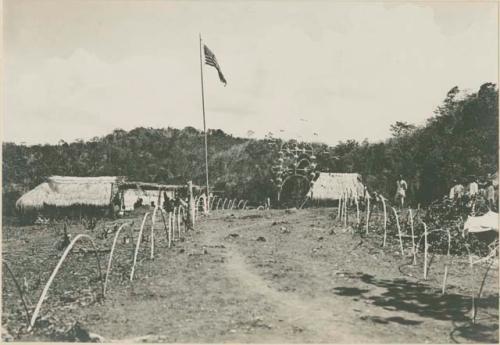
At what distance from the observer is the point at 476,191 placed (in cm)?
1154

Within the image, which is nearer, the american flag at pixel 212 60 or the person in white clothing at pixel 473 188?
the person in white clothing at pixel 473 188

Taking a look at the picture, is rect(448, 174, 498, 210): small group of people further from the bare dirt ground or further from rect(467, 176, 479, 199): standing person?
the bare dirt ground

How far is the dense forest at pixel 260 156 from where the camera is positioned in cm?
1321

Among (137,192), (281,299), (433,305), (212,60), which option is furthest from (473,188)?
(137,192)

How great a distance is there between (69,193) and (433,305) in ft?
48.9

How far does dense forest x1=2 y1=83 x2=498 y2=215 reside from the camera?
13212 mm

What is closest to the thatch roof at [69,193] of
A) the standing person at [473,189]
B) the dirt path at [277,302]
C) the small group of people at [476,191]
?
the dirt path at [277,302]

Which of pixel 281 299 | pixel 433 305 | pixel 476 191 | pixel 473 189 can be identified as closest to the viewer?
pixel 433 305

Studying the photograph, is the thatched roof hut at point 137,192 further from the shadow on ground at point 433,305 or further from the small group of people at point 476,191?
the shadow on ground at point 433,305

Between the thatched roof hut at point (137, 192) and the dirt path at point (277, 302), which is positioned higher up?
the thatched roof hut at point (137, 192)

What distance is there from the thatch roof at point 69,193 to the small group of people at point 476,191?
467 inches

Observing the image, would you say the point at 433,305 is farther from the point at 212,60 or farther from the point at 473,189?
the point at 212,60

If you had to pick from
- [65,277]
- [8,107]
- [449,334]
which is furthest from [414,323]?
[8,107]

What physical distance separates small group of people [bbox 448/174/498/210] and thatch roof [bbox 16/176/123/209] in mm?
11873
